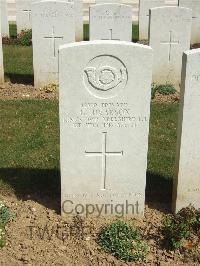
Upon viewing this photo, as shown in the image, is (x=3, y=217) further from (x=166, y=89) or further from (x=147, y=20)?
(x=147, y=20)

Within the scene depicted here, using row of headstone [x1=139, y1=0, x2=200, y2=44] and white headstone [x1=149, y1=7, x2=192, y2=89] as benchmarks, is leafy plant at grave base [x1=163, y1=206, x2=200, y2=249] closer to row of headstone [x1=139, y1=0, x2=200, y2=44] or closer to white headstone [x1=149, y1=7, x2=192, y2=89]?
white headstone [x1=149, y1=7, x2=192, y2=89]

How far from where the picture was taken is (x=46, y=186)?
234 inches

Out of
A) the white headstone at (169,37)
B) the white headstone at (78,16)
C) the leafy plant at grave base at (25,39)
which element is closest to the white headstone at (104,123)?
A: the white headstone at (169,37)

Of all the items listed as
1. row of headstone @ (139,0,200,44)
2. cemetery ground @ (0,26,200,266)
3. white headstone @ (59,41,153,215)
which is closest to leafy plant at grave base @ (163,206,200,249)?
cemetery ground @ (0,26,200,266)

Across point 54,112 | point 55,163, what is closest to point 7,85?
point 54,112

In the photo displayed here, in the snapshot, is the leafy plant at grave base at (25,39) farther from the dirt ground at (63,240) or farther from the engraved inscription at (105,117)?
the engraved inscription at (105,117)

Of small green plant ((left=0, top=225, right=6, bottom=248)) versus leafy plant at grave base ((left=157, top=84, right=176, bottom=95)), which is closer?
small green plant ((left=0, top=225, right=6, bottom=248))

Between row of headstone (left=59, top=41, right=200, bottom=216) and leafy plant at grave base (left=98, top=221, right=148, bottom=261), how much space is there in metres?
0.41

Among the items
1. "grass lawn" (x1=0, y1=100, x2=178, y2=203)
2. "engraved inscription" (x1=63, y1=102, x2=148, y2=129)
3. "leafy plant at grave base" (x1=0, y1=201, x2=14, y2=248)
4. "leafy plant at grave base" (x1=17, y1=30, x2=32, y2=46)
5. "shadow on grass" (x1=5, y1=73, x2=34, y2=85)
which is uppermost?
"leafy plant at grave base" (x1=17, y1=30, x2=32, y2=46)

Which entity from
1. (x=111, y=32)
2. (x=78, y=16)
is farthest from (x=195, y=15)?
(x=111, y=32)

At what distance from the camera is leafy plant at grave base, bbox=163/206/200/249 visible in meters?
4.68

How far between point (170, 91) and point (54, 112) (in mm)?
2832

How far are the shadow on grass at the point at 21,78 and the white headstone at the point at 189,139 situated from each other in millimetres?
6231

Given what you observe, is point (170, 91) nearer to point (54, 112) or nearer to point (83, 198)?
point (54, 112)
